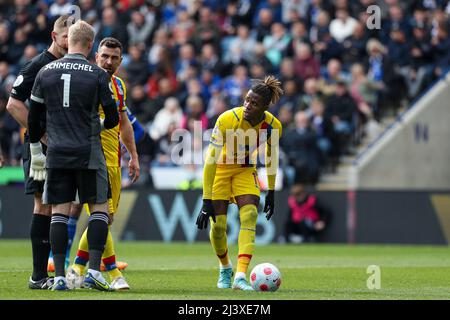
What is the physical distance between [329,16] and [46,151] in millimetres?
14120

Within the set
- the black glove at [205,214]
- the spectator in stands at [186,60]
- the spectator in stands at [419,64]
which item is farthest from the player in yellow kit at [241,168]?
the spectator in stands at [186,60]

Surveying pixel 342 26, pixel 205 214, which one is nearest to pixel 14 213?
pixel 342 26

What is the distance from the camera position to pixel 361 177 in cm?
2231

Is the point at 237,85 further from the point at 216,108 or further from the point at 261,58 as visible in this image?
the point at 261,58

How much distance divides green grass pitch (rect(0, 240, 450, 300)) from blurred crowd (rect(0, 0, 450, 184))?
9.40ft

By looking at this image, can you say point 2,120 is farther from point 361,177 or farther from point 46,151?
point 46,151

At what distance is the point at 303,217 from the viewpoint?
2119cm

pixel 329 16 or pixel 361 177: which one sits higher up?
pixel 329 16

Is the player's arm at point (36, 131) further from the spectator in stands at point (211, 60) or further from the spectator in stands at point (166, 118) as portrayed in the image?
the spectator in stands at point (211, 60)

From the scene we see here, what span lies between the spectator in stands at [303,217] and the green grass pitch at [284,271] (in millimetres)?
982

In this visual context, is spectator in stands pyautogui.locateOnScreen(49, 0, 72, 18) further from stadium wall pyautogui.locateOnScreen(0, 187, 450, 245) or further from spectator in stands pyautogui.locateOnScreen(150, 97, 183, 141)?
stadium wall pyautogui.locateOnScreen(0, 187, 450, 245)

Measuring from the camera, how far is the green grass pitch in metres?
9.97
